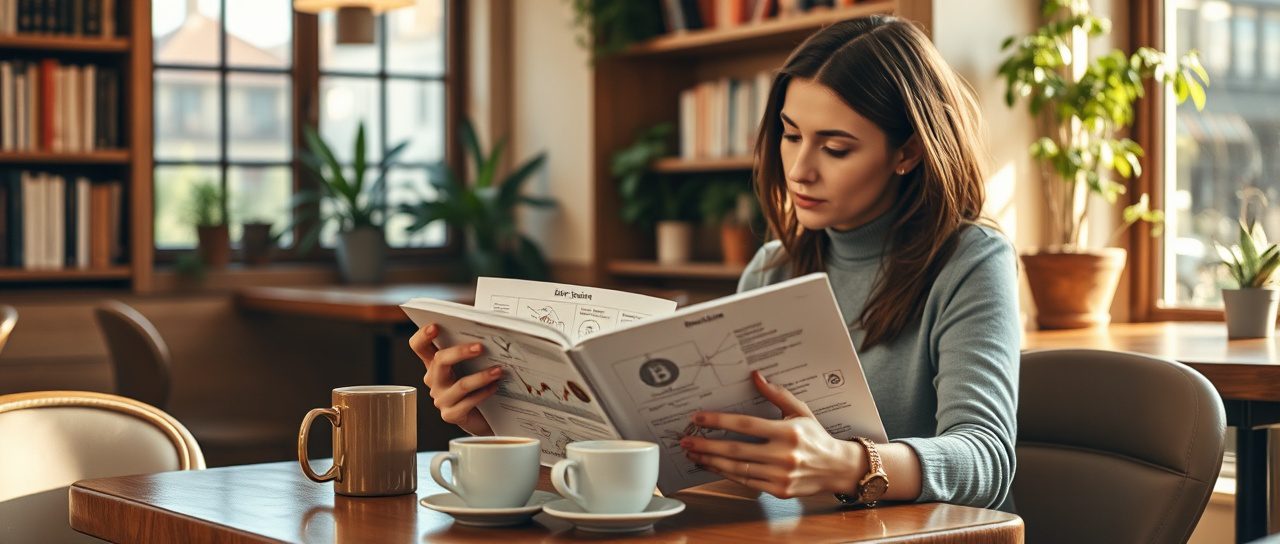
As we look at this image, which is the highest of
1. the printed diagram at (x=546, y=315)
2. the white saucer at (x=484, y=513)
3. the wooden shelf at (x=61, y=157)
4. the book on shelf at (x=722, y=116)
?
the book on shelf at (x=722, y=116)

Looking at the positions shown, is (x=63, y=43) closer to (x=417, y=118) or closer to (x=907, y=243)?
(x=417, y=118)

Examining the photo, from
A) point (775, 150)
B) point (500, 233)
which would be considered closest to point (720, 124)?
point (500, 233)

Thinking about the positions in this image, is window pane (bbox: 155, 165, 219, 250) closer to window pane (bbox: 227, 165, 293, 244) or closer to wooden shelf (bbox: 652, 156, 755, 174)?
window pane (bbox: 227, 165, 293, 244)

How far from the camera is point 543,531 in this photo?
121 cm

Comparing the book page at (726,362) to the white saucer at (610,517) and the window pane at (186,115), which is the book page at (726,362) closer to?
the white saucer at (610,517)

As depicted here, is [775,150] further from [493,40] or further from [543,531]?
[493,40]

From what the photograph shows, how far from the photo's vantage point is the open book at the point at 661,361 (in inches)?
47.6

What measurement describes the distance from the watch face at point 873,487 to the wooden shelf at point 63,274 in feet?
11.5

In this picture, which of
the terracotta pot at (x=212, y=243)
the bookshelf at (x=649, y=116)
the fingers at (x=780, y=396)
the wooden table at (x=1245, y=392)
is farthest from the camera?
the terracotta pot at (x=212, y=243)

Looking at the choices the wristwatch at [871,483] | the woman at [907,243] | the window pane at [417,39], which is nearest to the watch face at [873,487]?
the wristwatch at [871,483]

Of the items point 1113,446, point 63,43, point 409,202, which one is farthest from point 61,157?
point 1113,446

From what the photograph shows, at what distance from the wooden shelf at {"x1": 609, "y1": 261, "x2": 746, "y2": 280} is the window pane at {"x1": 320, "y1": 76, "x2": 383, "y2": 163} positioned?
1027 millimetres

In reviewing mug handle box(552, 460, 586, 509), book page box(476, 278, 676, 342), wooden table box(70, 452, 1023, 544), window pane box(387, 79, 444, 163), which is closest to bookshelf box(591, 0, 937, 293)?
window pane box(387, 79, 444, 163)

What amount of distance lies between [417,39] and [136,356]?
74.3 inches
